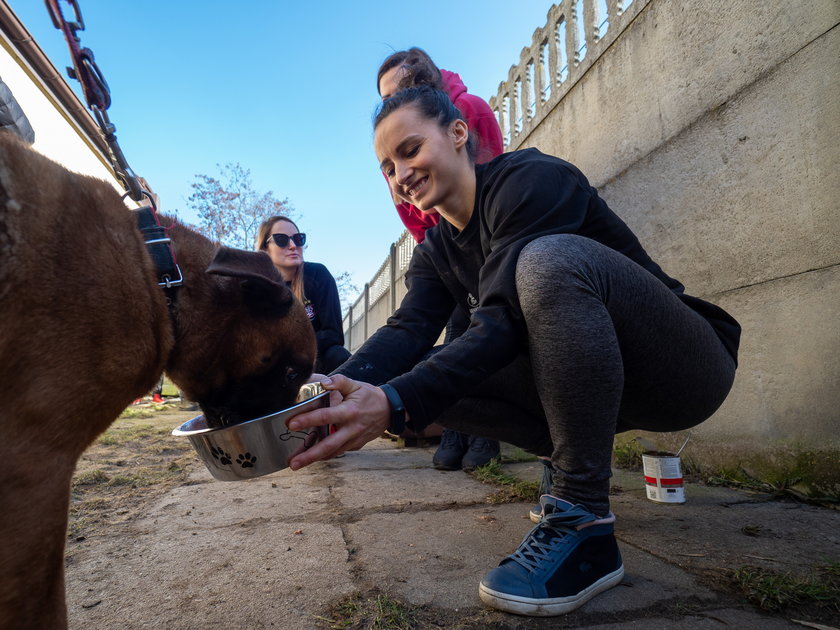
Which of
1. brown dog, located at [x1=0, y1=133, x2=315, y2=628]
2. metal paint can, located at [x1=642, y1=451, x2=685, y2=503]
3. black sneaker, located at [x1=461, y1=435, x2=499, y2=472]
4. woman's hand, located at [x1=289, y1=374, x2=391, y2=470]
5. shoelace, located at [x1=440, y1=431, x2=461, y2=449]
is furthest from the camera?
shoelace, located at [x1=440, y1=431, x2=461, y2=449]

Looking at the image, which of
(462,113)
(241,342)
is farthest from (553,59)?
(241,342)

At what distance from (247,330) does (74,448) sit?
810mm

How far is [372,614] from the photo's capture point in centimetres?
127

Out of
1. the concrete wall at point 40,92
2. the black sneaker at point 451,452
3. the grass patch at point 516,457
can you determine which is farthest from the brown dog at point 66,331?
the concrete wall at point 40,92

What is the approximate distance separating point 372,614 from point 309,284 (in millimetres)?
3516

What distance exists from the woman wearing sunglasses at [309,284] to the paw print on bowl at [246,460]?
2559 mm

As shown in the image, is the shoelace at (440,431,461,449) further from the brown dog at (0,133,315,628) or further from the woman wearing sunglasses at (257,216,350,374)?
the brown dog at (0,133,315,628)

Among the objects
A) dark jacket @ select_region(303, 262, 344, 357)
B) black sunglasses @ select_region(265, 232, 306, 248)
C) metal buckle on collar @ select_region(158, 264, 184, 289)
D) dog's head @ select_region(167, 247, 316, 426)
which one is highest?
black sunglasses @ select_region(265, 232, 306, 248)

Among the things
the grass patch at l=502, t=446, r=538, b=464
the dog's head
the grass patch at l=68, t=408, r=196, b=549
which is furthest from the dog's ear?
the grass patch at l=502, t=446, r=538, b=464

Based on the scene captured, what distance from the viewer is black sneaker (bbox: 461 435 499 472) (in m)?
3.21

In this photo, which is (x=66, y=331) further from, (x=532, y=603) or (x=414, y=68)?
(x=414, y=68)

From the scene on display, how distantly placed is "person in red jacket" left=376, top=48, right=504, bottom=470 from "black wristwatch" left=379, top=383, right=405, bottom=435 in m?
1.36

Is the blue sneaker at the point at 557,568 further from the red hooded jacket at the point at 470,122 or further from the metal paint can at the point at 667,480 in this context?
the red hooded jacket at the point at 470,122

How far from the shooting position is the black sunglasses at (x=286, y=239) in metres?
4.35
